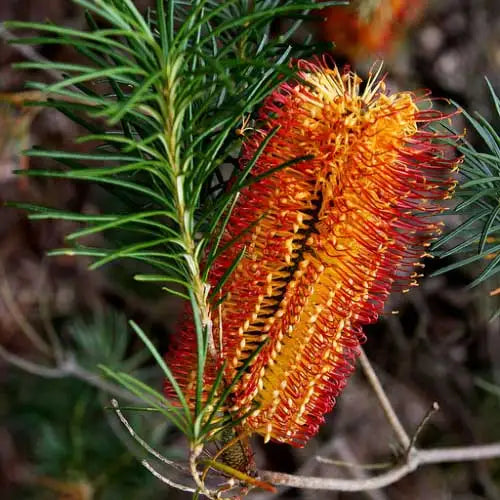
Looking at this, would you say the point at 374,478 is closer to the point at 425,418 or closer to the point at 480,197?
the point at 425,418

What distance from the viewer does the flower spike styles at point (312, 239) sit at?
325mm

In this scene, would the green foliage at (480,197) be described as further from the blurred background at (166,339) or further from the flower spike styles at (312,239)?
the blurred background at (166,339)

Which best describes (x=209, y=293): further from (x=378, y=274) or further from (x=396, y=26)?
(x=396, y=26)

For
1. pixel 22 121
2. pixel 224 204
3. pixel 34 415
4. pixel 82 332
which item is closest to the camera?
pixel 224 204

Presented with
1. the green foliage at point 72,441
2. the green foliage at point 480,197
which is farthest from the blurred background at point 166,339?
the green foliage at point 480,197

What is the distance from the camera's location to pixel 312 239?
0.33 meters

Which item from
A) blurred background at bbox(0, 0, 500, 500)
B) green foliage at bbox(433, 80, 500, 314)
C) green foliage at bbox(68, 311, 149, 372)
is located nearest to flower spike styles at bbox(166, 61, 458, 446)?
green foliage at bbox(433, 80, 500, 314)

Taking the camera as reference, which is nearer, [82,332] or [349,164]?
[349,164]

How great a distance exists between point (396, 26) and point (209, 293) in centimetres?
59

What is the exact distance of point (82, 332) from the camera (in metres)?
0.98

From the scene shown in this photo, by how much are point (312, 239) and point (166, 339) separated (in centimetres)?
76

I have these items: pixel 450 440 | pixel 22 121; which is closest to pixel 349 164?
pixel 22 121

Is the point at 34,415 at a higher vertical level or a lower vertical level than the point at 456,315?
lower

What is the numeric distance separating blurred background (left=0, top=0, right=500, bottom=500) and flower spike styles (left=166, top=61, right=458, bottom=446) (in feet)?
1.51
